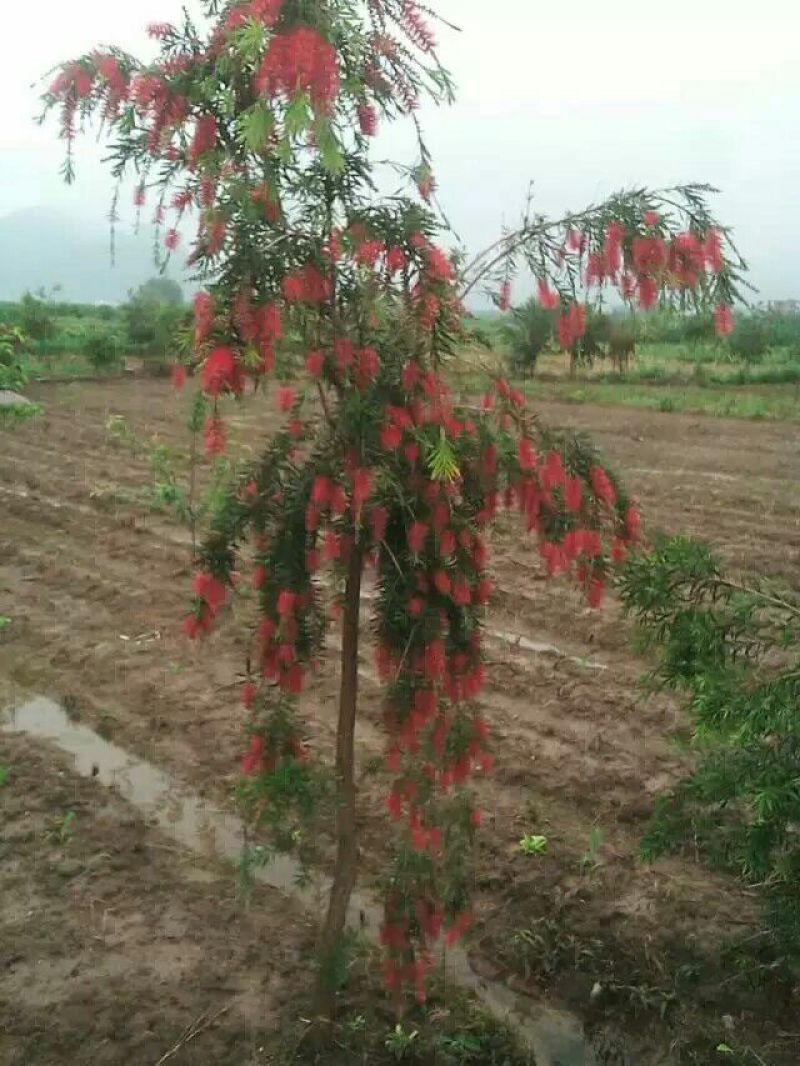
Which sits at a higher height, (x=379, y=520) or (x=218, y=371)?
(x=218, y=371)

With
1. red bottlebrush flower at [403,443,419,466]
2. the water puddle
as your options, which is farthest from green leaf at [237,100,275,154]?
the water puddle

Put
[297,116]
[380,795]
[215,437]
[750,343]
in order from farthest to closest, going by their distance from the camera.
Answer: [750,343], [380,795], [215,437], [297,116]

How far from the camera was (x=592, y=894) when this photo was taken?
4742mm

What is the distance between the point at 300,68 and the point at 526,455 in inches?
45.6

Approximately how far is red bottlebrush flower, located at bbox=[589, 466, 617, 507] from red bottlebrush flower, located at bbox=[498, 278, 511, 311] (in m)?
0.58

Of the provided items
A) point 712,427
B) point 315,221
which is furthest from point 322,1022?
point 712,427

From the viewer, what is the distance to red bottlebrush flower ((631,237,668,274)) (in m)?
2.81

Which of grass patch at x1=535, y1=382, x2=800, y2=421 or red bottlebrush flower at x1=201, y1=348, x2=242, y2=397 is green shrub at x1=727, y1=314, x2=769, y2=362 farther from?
red bottlebrush flower at x1=201, y1=348, x2=242, y2=397

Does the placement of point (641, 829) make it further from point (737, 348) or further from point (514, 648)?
point (737, 348)

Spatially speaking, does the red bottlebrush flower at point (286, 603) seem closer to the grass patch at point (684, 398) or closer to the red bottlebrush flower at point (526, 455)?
the red bottlebrush flower at point (526, 455)

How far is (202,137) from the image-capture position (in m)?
2.84

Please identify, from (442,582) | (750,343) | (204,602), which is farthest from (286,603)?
(750,343)

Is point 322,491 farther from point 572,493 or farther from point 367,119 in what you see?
point 367,119

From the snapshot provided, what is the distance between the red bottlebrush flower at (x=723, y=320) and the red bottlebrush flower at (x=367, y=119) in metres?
1.15
